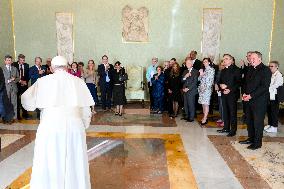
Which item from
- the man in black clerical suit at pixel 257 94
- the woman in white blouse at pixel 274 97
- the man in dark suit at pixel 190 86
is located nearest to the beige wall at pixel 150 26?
the man in dark suit at pixel 190 86

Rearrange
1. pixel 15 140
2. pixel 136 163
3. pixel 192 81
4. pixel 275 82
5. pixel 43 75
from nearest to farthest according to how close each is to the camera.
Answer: pixel 136 163 < pixel 15 140 < pixel 275 82 < pixel 192 81 < pixel 43 75

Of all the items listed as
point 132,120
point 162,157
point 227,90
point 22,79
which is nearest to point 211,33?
point 132,120

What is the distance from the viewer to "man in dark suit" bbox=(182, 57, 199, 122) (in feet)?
28.8

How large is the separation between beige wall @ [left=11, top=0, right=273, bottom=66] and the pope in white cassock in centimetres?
849

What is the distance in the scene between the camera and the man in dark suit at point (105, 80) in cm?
1046

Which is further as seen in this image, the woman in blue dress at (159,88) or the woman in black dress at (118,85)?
the woman in blue dress at (159,88)

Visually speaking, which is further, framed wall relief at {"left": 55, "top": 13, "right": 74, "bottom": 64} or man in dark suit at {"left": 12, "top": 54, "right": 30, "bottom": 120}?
framed wall relief at {"left": 55, "top": 13, "right": 74, "bottom": 64}

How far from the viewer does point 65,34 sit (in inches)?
479

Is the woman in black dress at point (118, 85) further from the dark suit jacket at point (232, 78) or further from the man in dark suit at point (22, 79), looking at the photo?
the dark suit jacket at point (232, 78)

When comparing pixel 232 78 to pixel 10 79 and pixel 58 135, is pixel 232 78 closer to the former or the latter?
pixel 58 135

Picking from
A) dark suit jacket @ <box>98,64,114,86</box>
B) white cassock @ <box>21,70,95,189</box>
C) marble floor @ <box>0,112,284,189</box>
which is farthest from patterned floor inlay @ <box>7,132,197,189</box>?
dark suit jacket @ <box>98,64,114,86</box>

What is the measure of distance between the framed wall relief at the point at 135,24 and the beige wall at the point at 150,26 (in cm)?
17

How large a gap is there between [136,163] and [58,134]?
229 cm

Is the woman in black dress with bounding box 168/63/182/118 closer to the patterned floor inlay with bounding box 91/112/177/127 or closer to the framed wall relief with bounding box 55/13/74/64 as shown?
the patterned floor inlay with bounding box 91/112/177/127
